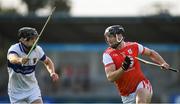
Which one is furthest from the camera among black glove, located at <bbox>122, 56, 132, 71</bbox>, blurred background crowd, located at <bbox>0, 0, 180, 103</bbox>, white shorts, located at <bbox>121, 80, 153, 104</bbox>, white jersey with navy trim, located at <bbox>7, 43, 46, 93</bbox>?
blurred background crowd, located at <bbox>0, 0, 180, 103</bbox>

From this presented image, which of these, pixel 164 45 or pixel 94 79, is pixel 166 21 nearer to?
pixel 164 45

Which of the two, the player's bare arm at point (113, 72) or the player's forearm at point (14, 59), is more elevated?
the player's forearm at point (14, 59)

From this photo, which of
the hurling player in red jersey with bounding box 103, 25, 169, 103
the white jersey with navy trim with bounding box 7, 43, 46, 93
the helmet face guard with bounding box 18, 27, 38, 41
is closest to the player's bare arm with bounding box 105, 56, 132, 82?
the hurling player in red jersey with bounding box 103, 25, 169, 103

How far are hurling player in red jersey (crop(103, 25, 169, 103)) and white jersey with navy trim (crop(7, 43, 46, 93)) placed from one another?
160 cm

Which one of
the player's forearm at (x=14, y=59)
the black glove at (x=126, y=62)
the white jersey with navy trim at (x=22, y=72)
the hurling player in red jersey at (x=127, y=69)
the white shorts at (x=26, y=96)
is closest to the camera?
the black glove at (x=126, y=62)

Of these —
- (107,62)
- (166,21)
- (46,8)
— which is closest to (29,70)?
(107,62)

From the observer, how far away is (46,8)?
7006 centimetres

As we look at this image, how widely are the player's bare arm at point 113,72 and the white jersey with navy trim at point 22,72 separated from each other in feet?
5.81

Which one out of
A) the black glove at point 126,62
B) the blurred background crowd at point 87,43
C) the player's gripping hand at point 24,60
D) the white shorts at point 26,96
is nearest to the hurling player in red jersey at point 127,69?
the black glove at point 126,62

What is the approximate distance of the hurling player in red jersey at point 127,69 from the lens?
12.5 meters

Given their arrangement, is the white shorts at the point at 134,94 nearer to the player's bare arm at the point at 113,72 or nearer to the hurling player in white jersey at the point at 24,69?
the player's bare arm at the point at 113,72

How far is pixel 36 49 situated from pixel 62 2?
58.4 metres

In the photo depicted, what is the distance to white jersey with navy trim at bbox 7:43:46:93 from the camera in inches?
532

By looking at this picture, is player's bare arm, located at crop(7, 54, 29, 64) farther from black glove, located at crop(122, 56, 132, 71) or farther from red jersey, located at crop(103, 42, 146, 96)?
black glove, located at crop(122, 56, 132, 71)
